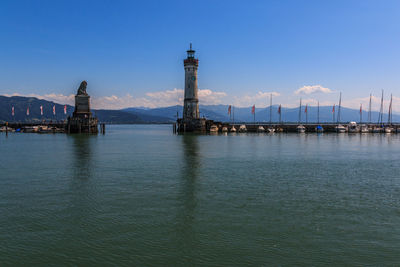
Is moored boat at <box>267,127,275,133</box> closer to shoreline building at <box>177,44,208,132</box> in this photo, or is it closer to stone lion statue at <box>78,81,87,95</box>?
shoreline building at <box>177,44,208,132</box>

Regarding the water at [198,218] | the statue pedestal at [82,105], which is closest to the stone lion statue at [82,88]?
the statue pedestal at [82,105]

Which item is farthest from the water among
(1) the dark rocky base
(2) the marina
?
(2) the marina

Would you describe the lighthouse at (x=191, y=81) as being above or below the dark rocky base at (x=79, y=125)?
above

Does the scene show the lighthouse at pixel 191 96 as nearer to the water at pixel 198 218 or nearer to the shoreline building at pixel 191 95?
the shoreline building at pixel 191 95

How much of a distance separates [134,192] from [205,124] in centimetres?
9635

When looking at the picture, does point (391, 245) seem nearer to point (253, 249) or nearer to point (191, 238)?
point (253, 249)

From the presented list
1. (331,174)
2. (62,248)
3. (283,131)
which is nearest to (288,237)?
(62,248)

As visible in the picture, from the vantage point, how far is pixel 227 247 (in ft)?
43.3

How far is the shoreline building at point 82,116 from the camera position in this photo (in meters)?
103

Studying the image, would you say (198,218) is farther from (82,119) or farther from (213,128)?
(213,128)

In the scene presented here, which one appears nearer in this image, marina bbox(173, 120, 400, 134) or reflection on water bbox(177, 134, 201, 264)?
reflection on water bbox(177, 134, 201, 264)

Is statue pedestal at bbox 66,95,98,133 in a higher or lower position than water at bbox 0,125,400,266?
higher

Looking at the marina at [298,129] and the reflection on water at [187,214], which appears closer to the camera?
the reflection on water at [187,214]

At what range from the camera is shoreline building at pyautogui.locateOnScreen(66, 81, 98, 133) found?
103 m
